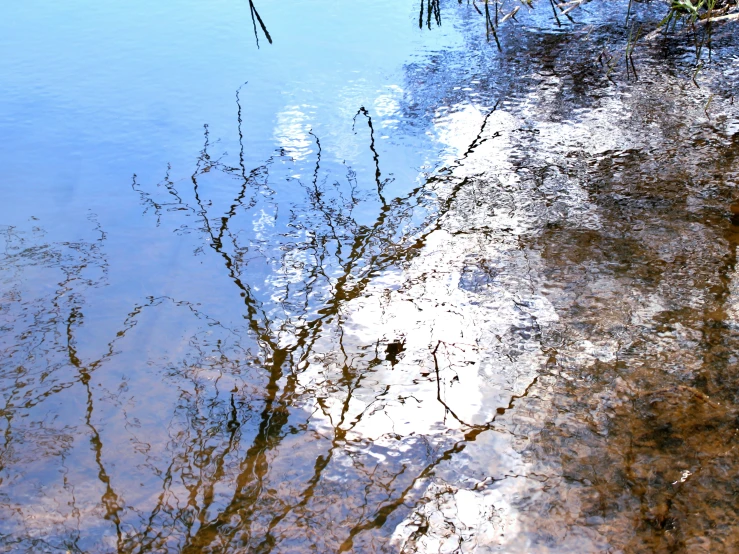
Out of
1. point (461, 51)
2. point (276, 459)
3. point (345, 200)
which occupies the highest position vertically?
point (461, 51)

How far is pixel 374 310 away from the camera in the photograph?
3.06 metres

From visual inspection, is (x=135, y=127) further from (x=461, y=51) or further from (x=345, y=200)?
(x=461, y=51)

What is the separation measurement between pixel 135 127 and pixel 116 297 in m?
2.04

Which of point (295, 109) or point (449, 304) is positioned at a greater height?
point (295, 109)

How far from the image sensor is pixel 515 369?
2.70 meters

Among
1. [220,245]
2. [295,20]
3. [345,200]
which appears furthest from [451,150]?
[295,20]

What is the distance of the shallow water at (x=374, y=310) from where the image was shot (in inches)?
87.7

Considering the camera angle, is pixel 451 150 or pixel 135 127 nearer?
pixel 451 150

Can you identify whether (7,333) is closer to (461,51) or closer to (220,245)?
(220,245)

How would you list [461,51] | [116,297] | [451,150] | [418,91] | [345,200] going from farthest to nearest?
[461,51] → [418,91] → [451,150] → [345,200] → [116,297]

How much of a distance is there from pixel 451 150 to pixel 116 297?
2276 millimetres

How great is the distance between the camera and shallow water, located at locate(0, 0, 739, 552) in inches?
87.7

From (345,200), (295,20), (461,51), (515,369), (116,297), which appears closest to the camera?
(515,369)

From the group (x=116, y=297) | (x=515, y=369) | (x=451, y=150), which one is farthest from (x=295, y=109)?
(x=515, y=369)
